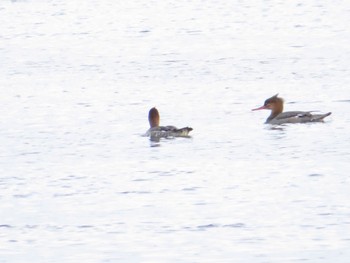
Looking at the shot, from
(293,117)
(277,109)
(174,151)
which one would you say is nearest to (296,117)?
(293,117)

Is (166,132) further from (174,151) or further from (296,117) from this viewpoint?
(296,117)

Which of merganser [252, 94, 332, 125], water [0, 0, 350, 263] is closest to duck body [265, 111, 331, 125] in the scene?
merganser [252, 94, 332, 125]

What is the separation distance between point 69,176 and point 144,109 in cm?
581

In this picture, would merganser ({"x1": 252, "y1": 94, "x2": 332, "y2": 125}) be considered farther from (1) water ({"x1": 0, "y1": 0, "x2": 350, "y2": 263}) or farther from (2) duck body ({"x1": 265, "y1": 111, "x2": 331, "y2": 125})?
(1) water ({"x1": 0, "y1": 0, "x2": 350, "y2": 263})

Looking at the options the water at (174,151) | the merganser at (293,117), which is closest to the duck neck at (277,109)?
the merganser at (293,117)

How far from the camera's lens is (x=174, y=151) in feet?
55.0

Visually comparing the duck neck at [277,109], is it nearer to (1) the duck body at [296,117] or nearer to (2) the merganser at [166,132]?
(1) the duck body at [296,117]

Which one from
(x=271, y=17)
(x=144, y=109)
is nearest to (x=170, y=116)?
(x=144, y=109)

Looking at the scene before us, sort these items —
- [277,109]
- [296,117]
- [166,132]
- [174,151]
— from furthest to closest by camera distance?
[277,109] < [296,117] < [166,132] < [174,151]

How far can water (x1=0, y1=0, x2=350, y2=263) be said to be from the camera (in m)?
11.9

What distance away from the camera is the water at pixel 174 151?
11945mm

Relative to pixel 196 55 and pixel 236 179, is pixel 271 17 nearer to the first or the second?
pixel 196 55

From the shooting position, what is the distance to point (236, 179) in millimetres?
14719

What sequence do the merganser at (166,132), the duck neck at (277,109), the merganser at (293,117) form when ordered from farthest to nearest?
the duck neck at (277,109) < the merganser at (293,117) < the merganser at (166,132)
